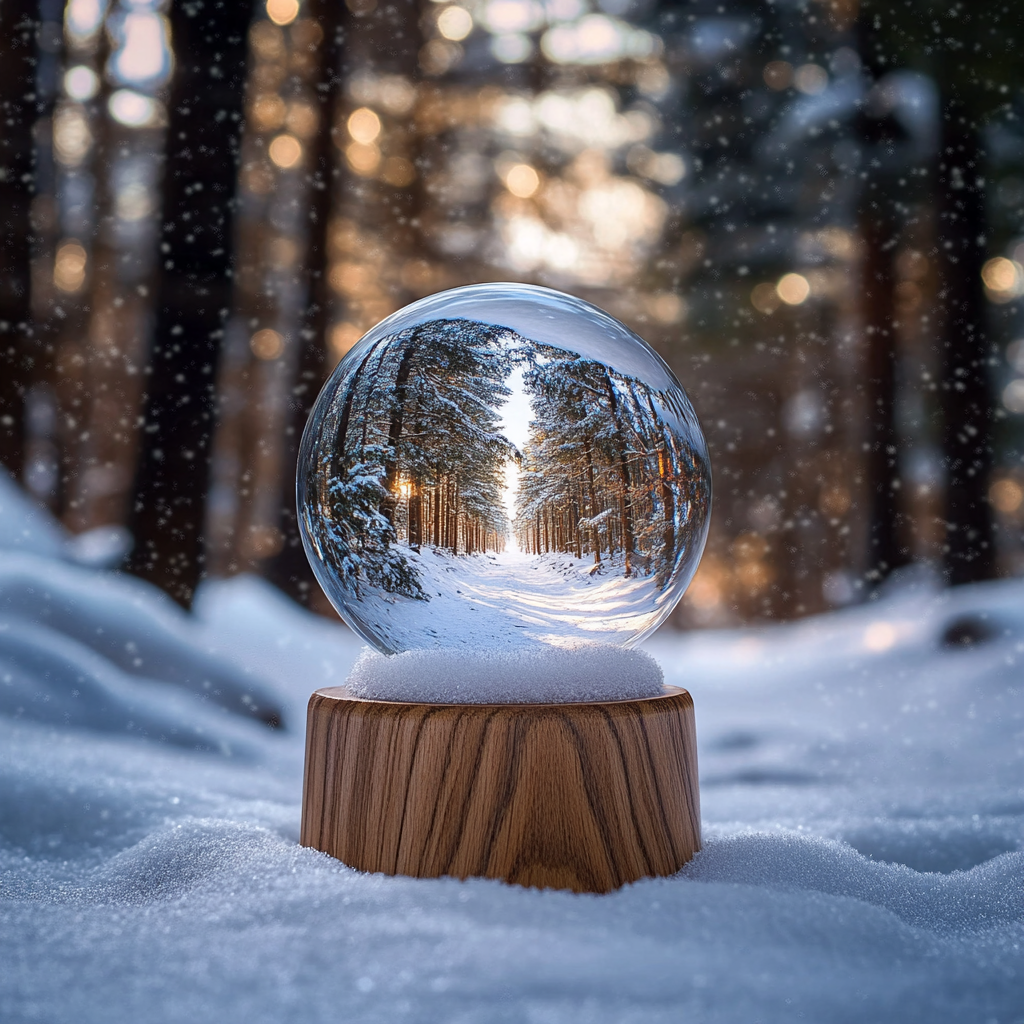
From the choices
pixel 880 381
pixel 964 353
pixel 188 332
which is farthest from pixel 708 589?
pixel 188 332

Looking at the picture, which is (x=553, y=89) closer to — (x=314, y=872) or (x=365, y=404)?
(x=365, y=404)

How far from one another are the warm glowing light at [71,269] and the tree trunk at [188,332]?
2176mm

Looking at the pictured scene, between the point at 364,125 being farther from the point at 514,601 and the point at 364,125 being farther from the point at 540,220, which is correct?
the point at 514,601

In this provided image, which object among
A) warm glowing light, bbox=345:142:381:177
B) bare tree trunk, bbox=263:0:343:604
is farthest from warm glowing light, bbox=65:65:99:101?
warm glowing light, bbox=345:142:381:177

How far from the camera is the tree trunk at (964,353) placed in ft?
10.0

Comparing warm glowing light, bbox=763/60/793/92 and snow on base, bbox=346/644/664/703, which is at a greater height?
warm glowing light, bbox=763/60/793/92

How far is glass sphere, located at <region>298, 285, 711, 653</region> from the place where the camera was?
3.00ft

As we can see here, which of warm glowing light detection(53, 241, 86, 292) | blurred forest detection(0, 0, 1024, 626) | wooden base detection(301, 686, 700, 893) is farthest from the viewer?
warm glowing light detection(53, 241, 86, 292)

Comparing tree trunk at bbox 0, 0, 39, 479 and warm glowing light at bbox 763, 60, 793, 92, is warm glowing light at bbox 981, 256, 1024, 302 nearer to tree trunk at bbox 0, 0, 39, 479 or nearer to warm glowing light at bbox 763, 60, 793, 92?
warm glowing light at bbox 763, 60, 793, 92

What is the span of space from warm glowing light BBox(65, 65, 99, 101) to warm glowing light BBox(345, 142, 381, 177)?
1.03m

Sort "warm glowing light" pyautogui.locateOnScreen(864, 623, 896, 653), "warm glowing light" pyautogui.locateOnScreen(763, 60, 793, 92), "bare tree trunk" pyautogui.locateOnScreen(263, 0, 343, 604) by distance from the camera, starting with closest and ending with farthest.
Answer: "warm glowing light" pyautogui.locateOnScreen(864, 623, 896, 653) < "bare tree trunk" pyautogui.locateOnScreen(263, 0, 343, 604) < "warm glowing light" pyautogui.locateOnScreen(763, 60, 793, 92)

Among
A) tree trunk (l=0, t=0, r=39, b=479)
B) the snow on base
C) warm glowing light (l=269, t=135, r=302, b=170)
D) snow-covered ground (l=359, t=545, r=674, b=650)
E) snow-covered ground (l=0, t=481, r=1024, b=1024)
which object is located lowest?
snow-covered ground (l=0, t=481, r=1024, b=1024)

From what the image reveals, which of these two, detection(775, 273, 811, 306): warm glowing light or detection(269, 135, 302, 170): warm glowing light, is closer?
detection(269, 135, 302, 170): warm glowing light

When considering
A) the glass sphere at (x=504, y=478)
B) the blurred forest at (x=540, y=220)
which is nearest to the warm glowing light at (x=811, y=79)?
the blurred forest at (x=540, y=220)
